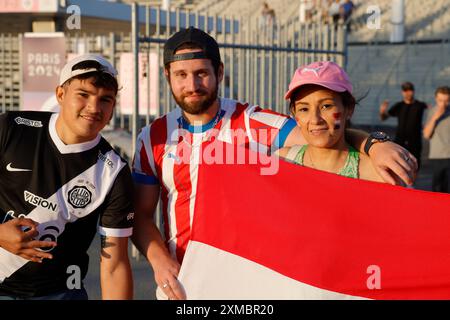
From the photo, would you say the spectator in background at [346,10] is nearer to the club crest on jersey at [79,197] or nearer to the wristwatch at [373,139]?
the wristwatch at [373,139]

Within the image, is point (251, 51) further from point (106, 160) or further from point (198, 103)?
point (106, 160)

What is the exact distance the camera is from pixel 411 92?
39.2ft

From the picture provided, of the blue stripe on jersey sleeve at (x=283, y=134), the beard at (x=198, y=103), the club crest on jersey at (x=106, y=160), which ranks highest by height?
the beard at (x=198, y=103)

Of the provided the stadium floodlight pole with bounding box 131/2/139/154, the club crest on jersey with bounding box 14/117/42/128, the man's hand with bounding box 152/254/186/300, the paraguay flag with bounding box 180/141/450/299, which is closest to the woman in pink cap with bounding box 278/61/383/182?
the paraguay flag with bounding box 180/141/450/299

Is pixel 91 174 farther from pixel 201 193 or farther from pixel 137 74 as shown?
pixel 137 74

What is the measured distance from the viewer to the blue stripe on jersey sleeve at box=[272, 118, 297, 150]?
378cm

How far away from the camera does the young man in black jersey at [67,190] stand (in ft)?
11.0

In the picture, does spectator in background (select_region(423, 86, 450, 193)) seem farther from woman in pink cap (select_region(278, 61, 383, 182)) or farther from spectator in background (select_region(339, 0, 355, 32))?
spectator in background (select_region(339, 0, 355, 32))

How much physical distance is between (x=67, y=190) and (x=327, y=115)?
1259mm

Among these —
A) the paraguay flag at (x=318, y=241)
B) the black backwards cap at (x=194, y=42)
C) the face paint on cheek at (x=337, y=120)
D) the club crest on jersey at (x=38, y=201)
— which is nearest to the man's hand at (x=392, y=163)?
the paraguay flag at (x=318, y=241)

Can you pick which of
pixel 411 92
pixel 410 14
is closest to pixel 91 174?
pixel 411 92

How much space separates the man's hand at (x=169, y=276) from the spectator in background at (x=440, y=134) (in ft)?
25.8

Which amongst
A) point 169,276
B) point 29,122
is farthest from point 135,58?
point 169,276

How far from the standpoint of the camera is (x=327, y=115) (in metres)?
→ 3.23
